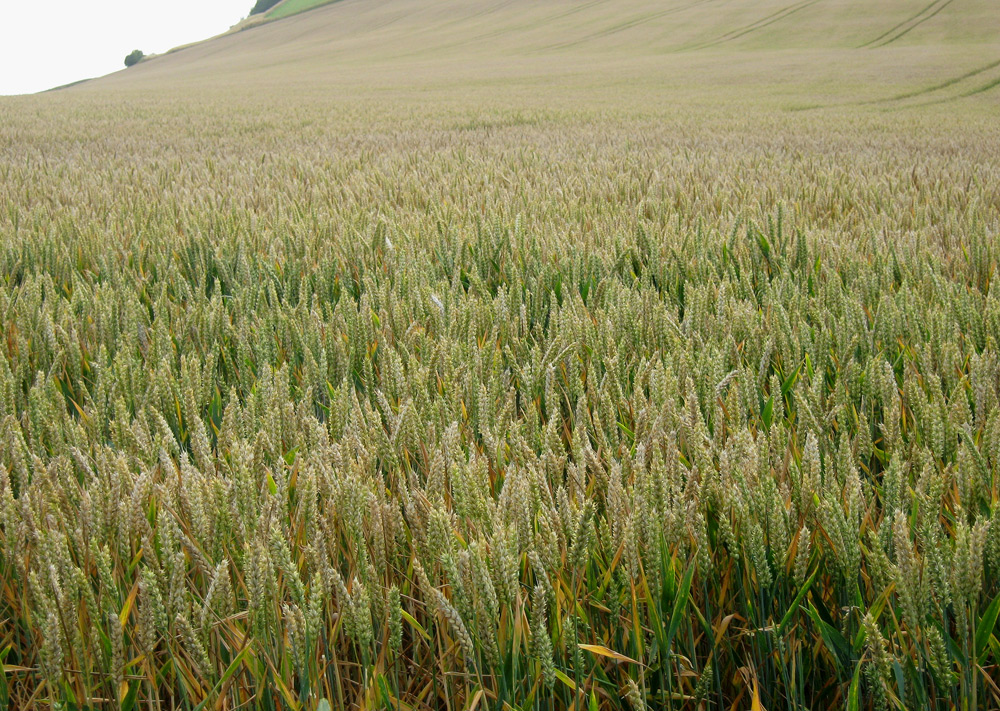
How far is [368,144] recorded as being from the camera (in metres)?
6.53

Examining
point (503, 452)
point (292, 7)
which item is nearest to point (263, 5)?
point (292, 7)

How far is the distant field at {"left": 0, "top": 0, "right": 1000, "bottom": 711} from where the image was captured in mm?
693

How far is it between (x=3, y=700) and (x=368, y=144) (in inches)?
248

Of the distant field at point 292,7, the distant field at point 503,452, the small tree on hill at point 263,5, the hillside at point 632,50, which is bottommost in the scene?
the distant field at point 503,452

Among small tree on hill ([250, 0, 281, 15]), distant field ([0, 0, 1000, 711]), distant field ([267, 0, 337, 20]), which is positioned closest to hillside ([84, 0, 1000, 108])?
distant field ([267, 0, 337, 20])

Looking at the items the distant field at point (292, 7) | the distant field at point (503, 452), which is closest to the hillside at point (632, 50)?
the distant field at point (292, 7)

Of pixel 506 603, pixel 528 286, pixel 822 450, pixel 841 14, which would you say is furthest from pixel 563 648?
pixel 841 14

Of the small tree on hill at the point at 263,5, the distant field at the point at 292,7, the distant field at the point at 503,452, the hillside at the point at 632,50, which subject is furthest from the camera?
the small tree on hill at the point at 263,5

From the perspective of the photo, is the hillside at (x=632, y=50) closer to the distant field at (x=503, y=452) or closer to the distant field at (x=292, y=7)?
the distant field at (x=292, y=7)

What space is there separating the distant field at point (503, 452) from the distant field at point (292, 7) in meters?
69.0

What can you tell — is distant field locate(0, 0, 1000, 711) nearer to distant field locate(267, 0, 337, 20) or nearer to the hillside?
the hillside

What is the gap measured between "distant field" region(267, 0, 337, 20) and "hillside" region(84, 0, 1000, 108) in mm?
5772

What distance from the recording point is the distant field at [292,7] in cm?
6491

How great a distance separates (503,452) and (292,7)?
7988 centimetres
